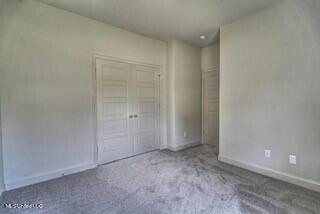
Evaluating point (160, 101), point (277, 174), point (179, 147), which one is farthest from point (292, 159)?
A: point (160, 101)

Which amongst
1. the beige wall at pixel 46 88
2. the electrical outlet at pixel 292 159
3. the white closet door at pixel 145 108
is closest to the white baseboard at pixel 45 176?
the beige wall at pixel 46 88

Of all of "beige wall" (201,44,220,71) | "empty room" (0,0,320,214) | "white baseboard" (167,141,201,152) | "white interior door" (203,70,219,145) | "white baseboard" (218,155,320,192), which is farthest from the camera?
"white interior door" (203,70,219,145)

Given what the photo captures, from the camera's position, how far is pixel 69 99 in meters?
2.90

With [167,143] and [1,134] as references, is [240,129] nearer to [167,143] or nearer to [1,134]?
[167,143]

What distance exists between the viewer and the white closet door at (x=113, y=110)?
330 centimetres

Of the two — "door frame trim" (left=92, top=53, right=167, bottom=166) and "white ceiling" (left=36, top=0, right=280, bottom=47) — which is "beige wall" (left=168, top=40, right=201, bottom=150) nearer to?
"door frame trim" (left=92, top=53, right=167, bottom=166)

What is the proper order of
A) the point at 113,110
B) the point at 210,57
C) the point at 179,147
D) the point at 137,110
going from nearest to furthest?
1. the point at 113,110
2. the point at 137,110
3. the point at 179,147
4. the point at 210,57

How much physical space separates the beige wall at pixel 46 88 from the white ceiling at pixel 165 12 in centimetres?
30

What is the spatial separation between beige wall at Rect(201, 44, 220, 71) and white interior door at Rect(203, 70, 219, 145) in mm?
182

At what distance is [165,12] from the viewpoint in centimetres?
289

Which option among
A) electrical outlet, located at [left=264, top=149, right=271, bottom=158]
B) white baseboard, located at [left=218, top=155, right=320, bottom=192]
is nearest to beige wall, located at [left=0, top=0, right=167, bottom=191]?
white baseboard, located at [left=218, top=155, right=320, bottom=192]

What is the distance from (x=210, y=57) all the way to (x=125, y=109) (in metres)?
2.67

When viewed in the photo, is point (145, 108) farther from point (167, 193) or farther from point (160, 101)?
point (167, 193)

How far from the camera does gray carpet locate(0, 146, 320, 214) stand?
1954mm
